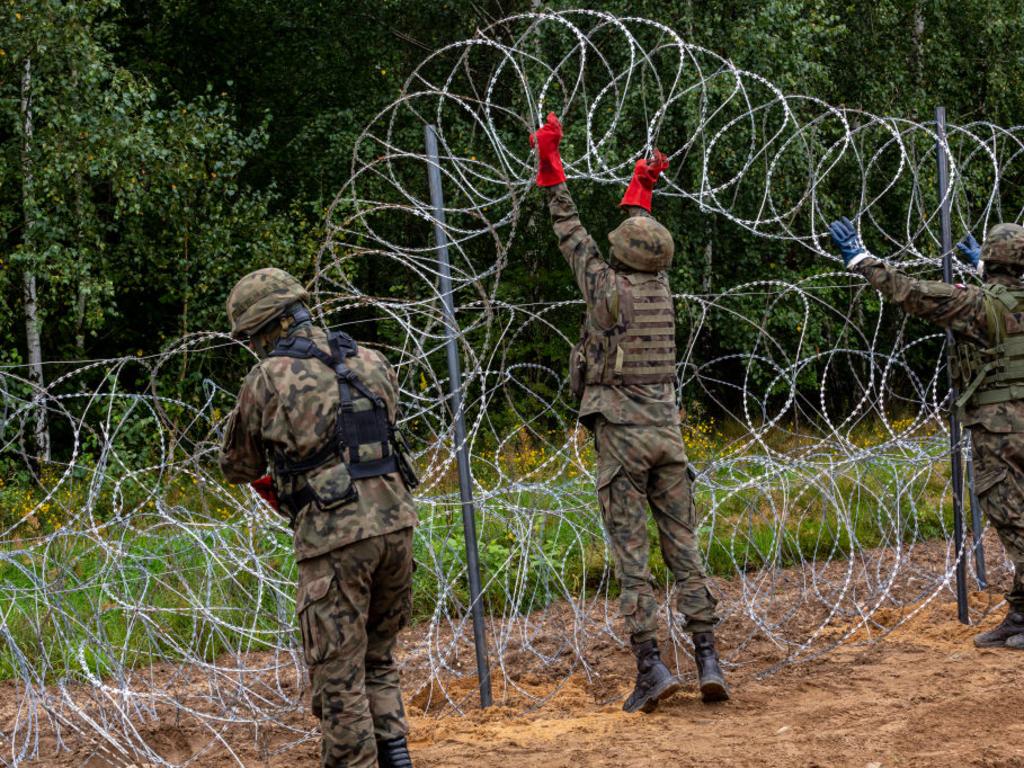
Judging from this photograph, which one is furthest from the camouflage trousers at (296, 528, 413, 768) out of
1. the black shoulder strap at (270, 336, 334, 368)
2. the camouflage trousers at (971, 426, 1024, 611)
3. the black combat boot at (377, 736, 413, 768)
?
the camouflage trousers at (971, 426, 1024, 611)

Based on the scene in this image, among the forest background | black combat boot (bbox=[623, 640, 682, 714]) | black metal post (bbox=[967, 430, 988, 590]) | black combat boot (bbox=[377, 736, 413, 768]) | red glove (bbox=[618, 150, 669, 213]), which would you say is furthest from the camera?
the forest background

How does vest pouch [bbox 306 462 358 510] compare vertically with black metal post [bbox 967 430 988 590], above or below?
above

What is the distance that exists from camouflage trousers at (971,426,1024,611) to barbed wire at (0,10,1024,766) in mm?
350

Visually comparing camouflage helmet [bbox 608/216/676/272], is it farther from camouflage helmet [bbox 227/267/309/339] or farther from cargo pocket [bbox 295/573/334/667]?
cargo pocket [bbox 295/573/334/667]

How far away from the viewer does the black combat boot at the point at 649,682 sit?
5434 millimetres

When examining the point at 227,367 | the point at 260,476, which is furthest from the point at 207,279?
the point at 260,476

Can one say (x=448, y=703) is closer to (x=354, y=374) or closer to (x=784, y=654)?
(x=784, y=654)

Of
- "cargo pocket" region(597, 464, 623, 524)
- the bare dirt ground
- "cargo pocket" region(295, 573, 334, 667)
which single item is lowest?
the bare dirt ground

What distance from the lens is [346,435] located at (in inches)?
173

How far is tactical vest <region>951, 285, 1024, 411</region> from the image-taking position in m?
6.23

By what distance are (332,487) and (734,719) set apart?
2106mm

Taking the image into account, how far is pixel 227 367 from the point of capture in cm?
1447

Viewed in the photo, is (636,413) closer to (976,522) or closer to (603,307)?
(603,307)

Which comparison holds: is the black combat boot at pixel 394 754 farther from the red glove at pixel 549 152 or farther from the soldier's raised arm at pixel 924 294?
the soldier's raised arm at pixel 924 294
